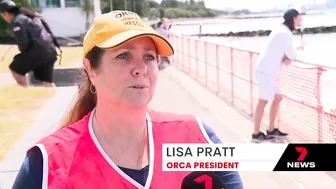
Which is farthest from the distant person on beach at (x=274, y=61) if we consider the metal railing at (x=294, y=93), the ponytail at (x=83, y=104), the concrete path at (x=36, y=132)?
the ponytail at (x=83, y=104)

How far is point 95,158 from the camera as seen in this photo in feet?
4.87

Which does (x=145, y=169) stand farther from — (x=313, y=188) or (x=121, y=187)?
(x=313, y=188)

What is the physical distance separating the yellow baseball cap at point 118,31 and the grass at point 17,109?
369 centimetres

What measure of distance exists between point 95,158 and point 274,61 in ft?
15.2

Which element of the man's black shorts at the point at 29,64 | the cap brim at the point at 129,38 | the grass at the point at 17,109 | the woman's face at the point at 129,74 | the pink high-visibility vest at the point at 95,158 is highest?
the cap brim at the point at 129,38

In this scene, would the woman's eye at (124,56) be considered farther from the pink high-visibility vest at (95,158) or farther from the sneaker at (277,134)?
the sneaker at (277,134)

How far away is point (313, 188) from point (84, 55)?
338cm

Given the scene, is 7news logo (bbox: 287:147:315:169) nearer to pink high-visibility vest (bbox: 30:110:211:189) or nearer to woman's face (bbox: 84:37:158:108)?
pink high-visibility vest (bbox: 30:110:211:189)

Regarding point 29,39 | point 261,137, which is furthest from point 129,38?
point 29,39

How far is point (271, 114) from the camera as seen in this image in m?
6.21

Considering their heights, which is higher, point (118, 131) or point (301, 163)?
point (118, 131)

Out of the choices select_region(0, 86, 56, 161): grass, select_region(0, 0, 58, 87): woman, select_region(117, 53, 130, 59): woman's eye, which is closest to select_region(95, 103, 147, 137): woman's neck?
select_region(117, 53, 130, 59): woman's eye

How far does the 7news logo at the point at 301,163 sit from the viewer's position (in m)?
2.27

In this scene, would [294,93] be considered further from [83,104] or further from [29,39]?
[83,104]
